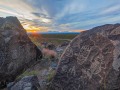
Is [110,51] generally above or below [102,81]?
above

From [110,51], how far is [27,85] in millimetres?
3543

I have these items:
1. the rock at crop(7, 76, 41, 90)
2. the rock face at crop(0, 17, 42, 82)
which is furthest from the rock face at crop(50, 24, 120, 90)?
the rock face at crop(0, 17, 42, 82)

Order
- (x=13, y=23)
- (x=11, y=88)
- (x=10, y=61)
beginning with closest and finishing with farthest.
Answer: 1. (x=11, y=88)
2. (x=10, y=61)
3. (x=13, y=23)

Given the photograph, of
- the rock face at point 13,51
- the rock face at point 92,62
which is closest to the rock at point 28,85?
the rock face at point 92,62

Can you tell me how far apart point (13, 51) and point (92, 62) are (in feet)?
20.0

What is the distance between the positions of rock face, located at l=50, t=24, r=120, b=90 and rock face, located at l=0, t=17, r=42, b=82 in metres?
4.23

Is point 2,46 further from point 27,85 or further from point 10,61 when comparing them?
point 27,85

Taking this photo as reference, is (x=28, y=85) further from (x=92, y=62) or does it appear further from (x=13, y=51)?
(x=13, y=51)

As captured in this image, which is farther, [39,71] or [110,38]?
[39,71]

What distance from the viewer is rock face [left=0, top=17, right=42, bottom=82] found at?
39.9 feet

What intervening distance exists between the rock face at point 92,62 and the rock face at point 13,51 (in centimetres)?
423

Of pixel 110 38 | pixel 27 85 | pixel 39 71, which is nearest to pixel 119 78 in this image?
pixel 110 38

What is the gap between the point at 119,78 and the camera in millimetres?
6719

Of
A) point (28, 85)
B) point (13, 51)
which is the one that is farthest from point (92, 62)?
point (13, 51)
